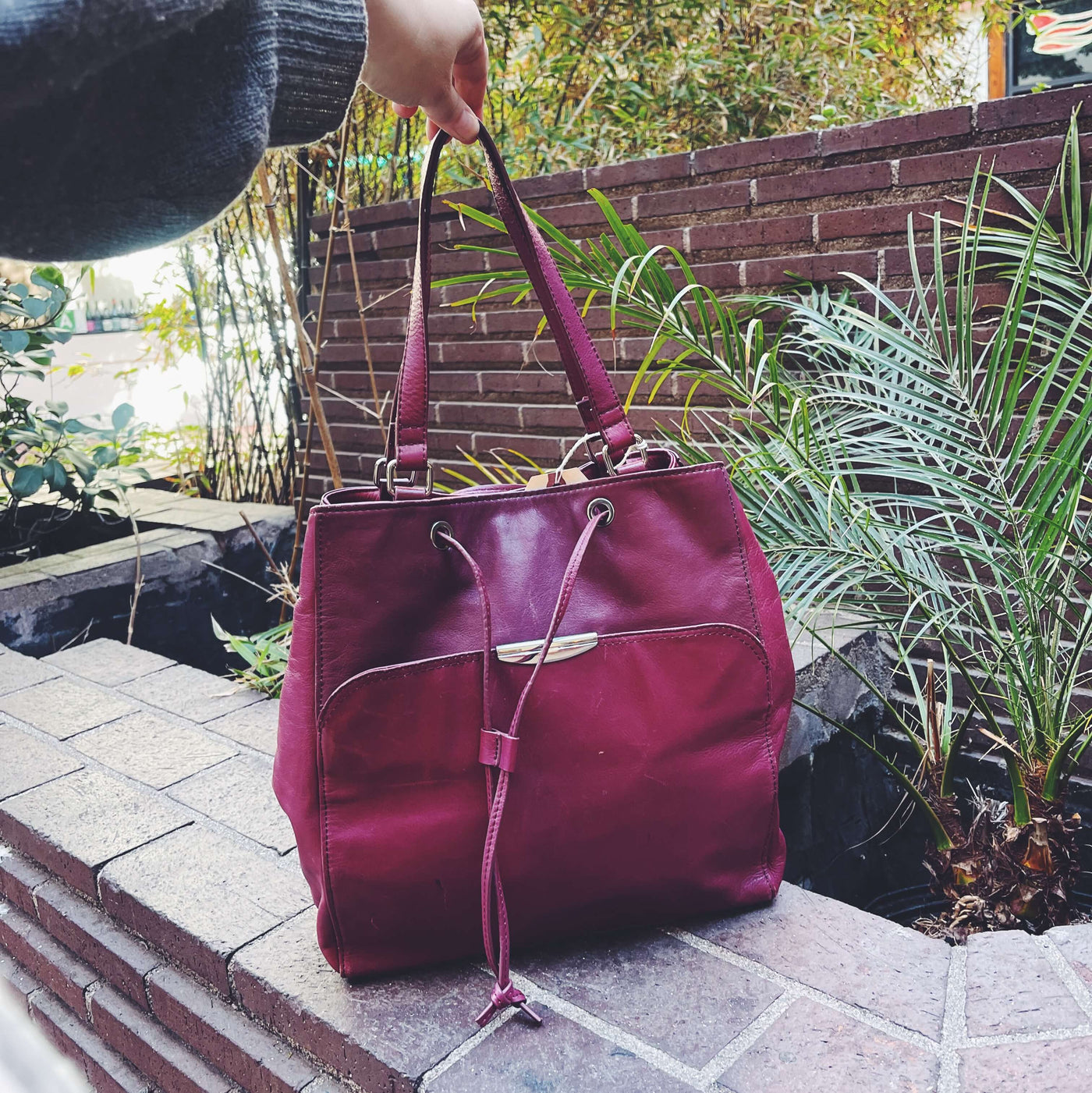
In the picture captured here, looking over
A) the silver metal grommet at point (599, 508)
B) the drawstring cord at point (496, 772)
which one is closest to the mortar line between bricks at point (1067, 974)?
the drawstring cord at point (496, 772)

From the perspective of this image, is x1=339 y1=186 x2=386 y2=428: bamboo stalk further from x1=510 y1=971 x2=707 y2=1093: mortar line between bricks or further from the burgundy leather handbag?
x1=510 y1=971 x2=707 y2=1093: mortar line between bricks

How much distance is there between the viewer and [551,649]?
1124mm

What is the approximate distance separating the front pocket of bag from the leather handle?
0.26 metres

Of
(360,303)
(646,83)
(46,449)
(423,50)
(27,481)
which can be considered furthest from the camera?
(646,83)

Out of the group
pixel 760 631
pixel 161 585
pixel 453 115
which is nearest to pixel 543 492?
pixel 760 631

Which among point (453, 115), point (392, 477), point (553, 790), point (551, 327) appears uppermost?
point (453, 115)

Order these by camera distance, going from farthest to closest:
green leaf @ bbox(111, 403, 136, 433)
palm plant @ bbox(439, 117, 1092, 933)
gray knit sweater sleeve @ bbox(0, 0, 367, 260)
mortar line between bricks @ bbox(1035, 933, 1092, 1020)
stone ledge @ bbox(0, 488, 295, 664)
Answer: green leaf @ bbox(111, 403, 136, 433) → stone ledge @ bbox(0, 488, 295, 664) → palm plant @ bbox(439, 117, 1092, 933) → mortar line between bricks @ bbox(1035, 933, 1092, 1020) → gray knit sweater sleeve @ bbox(0, 0, 367, 260)

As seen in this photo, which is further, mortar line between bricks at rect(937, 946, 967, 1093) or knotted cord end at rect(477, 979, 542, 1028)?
knotted cord end at rect(477, 979, 542, 1028)

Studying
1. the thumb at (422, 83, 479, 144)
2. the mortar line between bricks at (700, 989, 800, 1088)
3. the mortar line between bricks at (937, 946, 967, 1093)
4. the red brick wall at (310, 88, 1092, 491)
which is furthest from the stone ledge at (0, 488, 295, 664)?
the mortar line between bricks at (937, 946, 967, 1093)

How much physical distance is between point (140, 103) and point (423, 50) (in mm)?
414

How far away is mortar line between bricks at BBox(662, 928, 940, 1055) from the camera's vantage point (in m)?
1.03

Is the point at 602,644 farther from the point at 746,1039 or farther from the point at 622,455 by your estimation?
the point at 746,1039

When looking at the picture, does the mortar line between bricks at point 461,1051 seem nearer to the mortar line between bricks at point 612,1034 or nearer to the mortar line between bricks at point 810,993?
the mortar line between bricks at point 612,1034

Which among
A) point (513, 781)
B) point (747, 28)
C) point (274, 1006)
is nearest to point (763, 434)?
point (513, 781)
